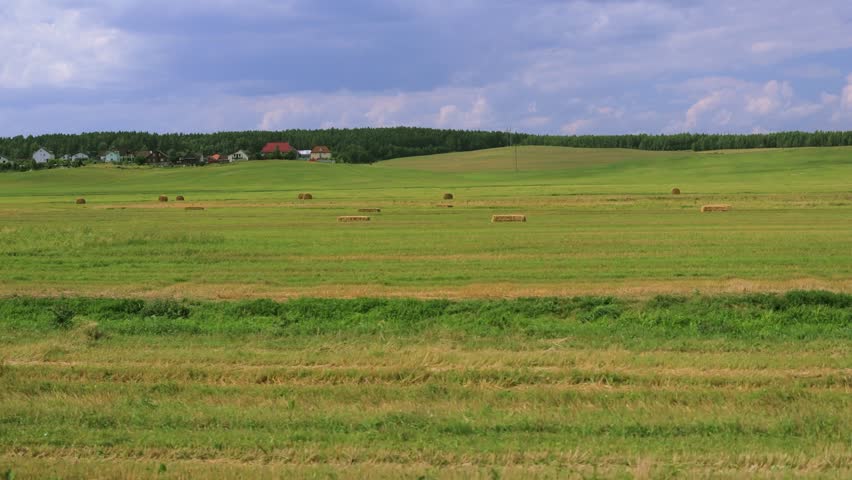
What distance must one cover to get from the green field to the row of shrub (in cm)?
7

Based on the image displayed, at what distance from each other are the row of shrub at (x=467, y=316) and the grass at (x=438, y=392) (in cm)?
7

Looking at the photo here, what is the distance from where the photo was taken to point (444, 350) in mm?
12289

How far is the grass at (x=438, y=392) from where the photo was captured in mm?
7801

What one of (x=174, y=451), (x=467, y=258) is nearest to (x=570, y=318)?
(x=174, y=451)

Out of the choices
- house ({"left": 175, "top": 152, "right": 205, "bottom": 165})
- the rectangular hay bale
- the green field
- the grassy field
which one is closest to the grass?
the green field

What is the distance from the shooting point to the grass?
780 cm

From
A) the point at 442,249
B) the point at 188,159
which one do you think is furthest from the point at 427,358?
the point at 188,159

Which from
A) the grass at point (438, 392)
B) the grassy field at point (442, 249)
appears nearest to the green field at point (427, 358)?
the grass at point (438, 392)

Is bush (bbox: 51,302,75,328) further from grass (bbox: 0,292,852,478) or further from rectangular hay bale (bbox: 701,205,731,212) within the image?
rectangular hay bale (bbox: 701,205,731,212)

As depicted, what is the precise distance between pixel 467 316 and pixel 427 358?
170 inches

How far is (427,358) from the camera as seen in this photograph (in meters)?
11.7

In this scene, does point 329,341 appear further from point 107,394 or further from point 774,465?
point 774,465

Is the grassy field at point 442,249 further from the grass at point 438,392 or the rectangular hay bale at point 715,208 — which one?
the grass at point 438,392

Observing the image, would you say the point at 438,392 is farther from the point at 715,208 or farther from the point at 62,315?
the point at 715,208
